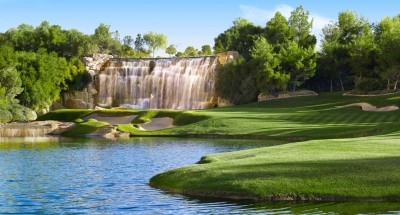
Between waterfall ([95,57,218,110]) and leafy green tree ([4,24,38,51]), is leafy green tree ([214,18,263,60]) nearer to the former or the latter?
waterfall ([95,57,218,110])

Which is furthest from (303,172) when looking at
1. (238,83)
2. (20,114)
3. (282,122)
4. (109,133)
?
(238,83)

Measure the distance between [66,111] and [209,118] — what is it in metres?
23.3

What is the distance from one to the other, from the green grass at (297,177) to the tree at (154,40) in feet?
553

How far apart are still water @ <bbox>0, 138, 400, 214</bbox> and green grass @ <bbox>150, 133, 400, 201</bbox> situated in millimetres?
699

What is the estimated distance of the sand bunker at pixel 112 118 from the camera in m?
75.9

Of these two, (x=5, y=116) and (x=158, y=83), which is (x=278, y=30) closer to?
(x=158, y=83)

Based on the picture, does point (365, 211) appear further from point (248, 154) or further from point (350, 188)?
point (248, 154)

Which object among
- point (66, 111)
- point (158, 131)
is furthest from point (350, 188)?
point (66, 111)

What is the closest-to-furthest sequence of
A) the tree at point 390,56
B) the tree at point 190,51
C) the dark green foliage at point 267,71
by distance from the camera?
the tree at point 390,56 → the dark green foliage at point 267,71 → the tree at point 190,51

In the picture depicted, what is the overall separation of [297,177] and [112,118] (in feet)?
185

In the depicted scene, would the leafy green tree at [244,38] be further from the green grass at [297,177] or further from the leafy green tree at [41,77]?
the green grass at [297,177]

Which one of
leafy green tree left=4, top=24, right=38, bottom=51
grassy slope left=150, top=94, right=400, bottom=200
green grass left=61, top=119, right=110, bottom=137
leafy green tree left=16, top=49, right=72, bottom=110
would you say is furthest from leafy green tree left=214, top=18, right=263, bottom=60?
grassy slope left=150, top=94, right=400, bottom=200

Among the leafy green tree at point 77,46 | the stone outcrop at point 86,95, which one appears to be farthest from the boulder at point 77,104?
the leafy green tree at point 77,46

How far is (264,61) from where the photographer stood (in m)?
99.1
